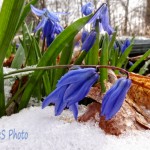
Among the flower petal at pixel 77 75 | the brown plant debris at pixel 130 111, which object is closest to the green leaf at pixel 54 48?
the brown plant debris at pixel 130 111

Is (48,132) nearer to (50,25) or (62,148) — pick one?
(62,148)

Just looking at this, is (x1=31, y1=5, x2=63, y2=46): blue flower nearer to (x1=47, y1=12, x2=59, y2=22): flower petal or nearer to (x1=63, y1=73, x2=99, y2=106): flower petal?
(x1=47, y1=12, x2=59, y2=22): flower petal

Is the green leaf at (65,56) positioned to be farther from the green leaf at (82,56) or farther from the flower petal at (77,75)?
the flower petal at (77,75)

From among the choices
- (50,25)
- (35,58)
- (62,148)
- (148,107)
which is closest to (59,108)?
(62,148)

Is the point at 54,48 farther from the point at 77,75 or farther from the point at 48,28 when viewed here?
the point at 77,75

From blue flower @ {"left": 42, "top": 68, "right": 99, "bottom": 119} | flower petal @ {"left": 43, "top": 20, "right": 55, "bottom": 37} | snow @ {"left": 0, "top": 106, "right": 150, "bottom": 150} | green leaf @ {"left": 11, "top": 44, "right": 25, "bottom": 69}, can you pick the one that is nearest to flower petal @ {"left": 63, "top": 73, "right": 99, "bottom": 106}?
blue flower @ {"left": 42, "top": 68, "right": 99, "bottom": 119}
